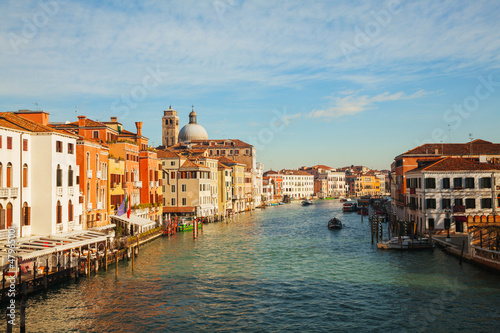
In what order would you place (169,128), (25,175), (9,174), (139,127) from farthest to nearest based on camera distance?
(169,128), (139,127), (25,175), (9,174)

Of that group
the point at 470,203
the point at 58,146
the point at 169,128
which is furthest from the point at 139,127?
the point at 169,128

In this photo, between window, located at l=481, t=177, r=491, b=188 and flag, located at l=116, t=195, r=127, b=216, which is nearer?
window, located at l=481, t=177, r=491, b=188

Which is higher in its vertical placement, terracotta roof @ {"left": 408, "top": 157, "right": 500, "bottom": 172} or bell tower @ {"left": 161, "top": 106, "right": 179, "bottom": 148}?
bell tower @ {"left": 161, "top": 106, "right": 179, "bottom": 148}

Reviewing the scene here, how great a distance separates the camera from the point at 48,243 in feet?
77.7

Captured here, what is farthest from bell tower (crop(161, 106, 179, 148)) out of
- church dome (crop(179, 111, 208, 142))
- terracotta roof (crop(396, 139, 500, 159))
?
terracotta roof (crop(396, 139, 500, 159))

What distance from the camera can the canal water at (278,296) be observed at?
1831cm

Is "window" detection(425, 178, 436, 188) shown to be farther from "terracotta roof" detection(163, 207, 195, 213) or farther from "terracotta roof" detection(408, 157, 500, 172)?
"terracotta roof" detection(163, 207, 195, 213)

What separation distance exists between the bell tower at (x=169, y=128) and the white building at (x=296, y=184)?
44540mm

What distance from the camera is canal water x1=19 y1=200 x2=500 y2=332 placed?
1831 cm

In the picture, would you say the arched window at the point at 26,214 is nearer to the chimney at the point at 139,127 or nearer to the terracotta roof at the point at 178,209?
the chimney at the point at 139,127

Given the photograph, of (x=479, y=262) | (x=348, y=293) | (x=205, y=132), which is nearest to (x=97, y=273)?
(x=348, y=293)

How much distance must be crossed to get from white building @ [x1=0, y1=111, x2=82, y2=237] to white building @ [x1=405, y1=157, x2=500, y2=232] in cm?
2710

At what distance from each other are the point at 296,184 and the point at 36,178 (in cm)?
12907

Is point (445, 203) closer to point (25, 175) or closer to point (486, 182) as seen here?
point (486, 182)
